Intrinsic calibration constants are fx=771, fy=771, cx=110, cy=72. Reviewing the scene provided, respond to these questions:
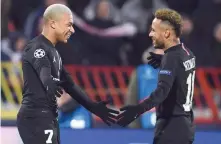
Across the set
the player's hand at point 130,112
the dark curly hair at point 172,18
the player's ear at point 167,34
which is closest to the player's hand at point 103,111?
the player's hand at point 130,112

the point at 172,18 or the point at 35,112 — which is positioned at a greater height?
the point at 172,18

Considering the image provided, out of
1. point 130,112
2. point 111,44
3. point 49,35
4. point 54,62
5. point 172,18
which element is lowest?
point 111,44

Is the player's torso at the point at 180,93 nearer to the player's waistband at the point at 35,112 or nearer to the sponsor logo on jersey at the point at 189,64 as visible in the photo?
the sponsor logo on jersey at the point at 189,64

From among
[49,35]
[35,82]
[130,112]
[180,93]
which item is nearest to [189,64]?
[180,93]

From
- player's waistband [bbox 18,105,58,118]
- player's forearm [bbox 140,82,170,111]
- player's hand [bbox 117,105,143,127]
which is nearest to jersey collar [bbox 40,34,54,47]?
player's waistband [bbox 18,105,58,118]

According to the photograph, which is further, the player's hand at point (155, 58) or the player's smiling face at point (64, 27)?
the player's hand at point (155, 58)

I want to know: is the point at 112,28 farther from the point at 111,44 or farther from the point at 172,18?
the point at 172,18

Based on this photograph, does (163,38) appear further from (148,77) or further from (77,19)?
(77,19)

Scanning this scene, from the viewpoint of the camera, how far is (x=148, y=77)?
1052 cm

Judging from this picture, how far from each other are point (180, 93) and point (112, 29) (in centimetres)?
605

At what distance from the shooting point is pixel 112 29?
42.5ft

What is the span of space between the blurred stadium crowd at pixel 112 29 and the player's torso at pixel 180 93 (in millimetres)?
5319

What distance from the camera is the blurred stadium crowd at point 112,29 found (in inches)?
500

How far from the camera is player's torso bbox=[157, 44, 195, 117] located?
23.0 ft
